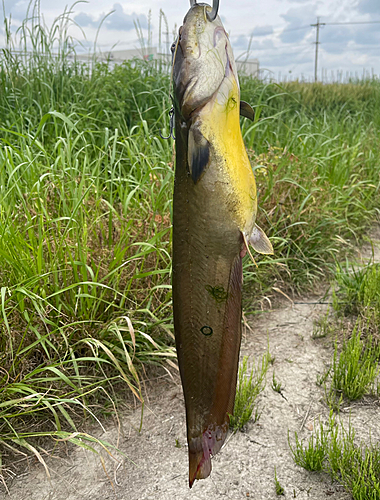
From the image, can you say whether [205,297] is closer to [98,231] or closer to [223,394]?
[223,394]

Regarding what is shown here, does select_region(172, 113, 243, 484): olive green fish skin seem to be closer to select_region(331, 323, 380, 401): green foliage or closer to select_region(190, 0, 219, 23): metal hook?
select_region(190, 0, 219, 23): metal hook

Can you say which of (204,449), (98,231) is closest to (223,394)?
(204,449)

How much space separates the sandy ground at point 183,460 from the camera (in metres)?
2.02

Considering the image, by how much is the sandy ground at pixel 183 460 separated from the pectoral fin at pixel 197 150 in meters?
1.61

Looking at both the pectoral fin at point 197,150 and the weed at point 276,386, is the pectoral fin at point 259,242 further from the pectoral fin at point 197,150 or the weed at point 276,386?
the weed at point 276,386

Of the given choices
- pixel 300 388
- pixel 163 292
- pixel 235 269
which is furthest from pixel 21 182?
pixel 235 269

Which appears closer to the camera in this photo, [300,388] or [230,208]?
[230,208]

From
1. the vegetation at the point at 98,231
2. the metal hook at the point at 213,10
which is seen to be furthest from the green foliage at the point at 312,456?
the metal hook at the point at 213,10

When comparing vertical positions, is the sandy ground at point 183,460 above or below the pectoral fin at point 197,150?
below

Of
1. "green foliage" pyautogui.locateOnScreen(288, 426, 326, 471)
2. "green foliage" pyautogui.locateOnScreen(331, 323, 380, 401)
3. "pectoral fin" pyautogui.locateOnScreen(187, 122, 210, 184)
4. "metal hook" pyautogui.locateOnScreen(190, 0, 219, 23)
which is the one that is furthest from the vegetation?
"metal hook" pyautogui.locateOnScreen(190, 0, 219, 23)

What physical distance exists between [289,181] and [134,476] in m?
2.73

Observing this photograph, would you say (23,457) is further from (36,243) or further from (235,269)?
(235,269)

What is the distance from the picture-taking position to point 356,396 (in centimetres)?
248

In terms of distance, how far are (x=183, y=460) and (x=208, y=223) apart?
1585 millimetres
